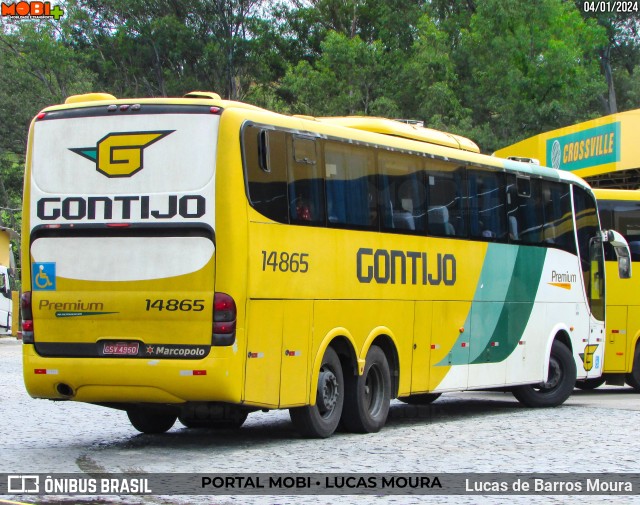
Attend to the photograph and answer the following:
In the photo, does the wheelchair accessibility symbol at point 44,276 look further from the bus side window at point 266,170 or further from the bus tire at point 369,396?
the bus tire at point 369,396

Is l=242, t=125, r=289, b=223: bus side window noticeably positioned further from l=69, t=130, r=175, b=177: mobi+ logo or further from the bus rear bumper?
the bus rear bumper

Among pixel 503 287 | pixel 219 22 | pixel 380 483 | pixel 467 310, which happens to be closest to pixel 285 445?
pixel 380 483

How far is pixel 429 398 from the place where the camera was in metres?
18.0

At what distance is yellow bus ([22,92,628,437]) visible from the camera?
11.4 metres

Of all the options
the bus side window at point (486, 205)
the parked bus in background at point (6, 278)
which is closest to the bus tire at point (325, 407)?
the bus side window at point (486, 205)

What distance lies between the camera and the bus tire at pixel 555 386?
17719mm

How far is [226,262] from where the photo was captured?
11297 mm

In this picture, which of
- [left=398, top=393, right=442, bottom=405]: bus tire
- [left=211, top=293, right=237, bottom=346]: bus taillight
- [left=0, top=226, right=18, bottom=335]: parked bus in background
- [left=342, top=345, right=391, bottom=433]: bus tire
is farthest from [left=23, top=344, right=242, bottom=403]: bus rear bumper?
[left=0, top=226, right=18, bottom=335]: parked bus in background

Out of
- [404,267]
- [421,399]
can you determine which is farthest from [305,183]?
[421,399]

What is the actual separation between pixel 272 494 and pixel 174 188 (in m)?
3.50

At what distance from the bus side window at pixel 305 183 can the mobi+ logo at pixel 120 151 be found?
1467mm

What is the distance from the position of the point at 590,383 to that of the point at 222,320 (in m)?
12.6

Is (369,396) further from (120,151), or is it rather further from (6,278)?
(6,278)

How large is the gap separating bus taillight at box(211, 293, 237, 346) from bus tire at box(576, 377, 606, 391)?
472 inches
